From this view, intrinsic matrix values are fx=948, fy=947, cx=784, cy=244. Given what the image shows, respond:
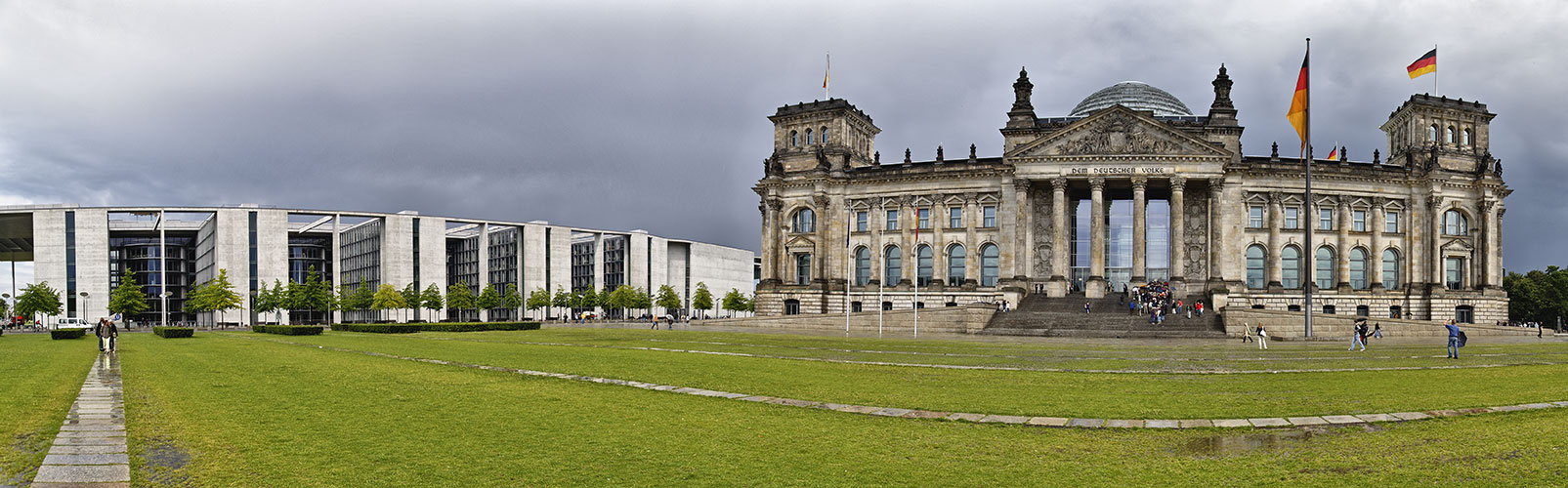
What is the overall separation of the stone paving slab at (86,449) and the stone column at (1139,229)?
238 feet

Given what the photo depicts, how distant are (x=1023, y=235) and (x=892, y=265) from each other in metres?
13.8


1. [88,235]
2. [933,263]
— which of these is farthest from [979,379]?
[88,235]

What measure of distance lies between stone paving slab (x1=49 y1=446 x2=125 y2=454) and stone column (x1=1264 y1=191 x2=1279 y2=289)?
8304 cm

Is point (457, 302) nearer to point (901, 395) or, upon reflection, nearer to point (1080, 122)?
point (1080, 122)

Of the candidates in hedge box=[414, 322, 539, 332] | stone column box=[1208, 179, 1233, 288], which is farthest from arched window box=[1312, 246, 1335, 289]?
hedge box=[414, 322, 539, 332]

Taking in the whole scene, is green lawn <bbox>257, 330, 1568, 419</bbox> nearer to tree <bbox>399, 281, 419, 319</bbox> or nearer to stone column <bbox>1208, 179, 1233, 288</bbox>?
stone column <bbox>1208, 179, 1233, 288</bbox>

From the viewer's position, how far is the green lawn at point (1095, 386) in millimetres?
15297

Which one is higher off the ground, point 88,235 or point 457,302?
point 88,235

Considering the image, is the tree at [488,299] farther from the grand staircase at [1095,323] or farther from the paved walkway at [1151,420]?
the paved walkway at [1151,420]

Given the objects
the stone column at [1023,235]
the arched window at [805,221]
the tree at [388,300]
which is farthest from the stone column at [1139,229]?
the tree at [388,300]

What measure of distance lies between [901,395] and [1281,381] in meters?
9.29

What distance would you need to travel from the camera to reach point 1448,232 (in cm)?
8012

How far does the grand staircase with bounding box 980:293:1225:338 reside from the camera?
181 ft

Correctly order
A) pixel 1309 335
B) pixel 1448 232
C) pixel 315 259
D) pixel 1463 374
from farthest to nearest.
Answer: pixel 315 259 → pixel 1448 232 → pixel 1309 335 → pixel 1463 374
